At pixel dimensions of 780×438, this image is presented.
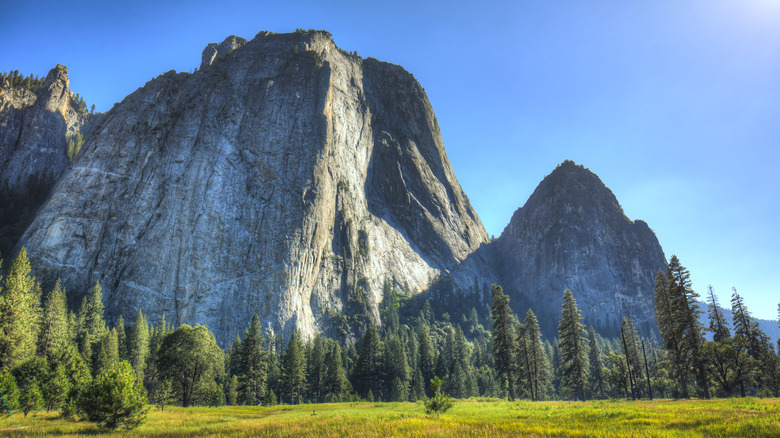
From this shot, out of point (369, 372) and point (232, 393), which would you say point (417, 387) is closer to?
point (369, 372)

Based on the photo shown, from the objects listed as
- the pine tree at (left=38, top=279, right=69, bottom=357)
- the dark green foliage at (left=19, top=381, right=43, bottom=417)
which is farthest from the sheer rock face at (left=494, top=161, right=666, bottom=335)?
the dark green foliage at (left=19, top=381, right=43, bottom=417)

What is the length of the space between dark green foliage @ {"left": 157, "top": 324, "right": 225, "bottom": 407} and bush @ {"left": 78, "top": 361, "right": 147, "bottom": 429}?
21374 mm

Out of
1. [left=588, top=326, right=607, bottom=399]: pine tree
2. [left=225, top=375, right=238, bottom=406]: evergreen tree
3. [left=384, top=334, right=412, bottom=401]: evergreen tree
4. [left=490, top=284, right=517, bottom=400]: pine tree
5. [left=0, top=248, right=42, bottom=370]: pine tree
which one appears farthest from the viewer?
[left=384, top=334, right=412, bottom=401]: evergreen tree

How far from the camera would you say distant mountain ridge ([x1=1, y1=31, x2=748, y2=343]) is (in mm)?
102625

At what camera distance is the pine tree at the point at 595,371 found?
225 ft

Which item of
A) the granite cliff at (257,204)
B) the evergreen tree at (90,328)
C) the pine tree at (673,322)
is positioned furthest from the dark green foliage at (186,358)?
the granite cliff at (257,204)

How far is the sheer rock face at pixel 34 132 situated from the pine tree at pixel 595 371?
153 meters

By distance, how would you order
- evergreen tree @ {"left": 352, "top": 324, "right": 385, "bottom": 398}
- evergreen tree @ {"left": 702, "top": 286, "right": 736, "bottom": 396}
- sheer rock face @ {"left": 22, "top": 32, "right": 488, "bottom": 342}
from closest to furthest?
evergreen tree @ {"left": 702, "top": 286, "right": 736, "bottom": 396}
evergreen tree @ {"left": 352, "top": 324, "right": 385, "bottom": 398}
sheer rock face @ {"left": 22, "top": 32, "right": 488, "bottom": 342}

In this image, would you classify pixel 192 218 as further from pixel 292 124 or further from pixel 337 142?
pixel 337 142

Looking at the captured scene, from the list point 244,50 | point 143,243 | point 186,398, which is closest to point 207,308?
point 143,243

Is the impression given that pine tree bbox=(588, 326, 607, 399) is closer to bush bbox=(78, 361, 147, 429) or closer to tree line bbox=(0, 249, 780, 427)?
tree line bbox=(0, 249, 780, 427)

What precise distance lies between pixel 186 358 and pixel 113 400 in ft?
76.5

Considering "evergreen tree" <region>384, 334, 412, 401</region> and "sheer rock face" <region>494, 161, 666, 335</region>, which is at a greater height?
"sheer rock face" <region>494, 161, 666, 335</region>

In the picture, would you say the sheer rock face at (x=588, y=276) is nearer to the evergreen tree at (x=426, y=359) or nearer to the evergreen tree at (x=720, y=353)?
the evergreen tree at (x=426, y=359)
